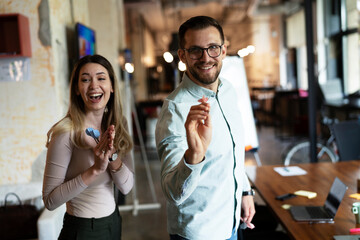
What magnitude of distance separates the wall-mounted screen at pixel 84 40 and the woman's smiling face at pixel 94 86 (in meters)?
1.66

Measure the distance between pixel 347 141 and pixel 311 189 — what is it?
1438 millimetres

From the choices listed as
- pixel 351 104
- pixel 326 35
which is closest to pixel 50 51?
pixel 351 104

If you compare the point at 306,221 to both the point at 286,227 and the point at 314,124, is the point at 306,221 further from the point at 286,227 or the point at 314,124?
the point at 314,124

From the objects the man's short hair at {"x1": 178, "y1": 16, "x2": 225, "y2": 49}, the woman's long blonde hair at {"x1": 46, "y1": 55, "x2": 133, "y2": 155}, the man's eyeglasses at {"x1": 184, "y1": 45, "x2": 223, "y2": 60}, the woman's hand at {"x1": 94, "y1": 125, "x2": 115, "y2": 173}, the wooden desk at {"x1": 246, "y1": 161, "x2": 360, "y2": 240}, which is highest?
the man's short hair at {"x1": 178, "y1": 16, "x2": 225, "y2": 49}

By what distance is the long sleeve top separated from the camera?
54.7 inches

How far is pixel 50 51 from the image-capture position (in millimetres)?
2646

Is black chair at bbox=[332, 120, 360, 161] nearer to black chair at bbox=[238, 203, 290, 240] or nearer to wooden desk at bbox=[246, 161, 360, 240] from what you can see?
wooden desk at bbox=[246, 161, 360, 240]

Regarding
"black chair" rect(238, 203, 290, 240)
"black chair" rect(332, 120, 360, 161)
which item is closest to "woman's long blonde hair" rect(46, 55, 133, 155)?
"black chair" rect(238, 203, 290, 240)

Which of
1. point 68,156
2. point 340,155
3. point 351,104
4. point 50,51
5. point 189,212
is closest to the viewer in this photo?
point 189,212

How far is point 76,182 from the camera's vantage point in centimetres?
138

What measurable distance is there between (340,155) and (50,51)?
2880 millimetres

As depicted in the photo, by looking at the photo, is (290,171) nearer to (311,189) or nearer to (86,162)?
(311,189)

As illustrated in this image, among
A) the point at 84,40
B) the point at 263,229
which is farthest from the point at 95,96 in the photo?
the point at 84,40

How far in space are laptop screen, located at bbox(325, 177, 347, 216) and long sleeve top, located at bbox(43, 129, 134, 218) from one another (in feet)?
3.48
